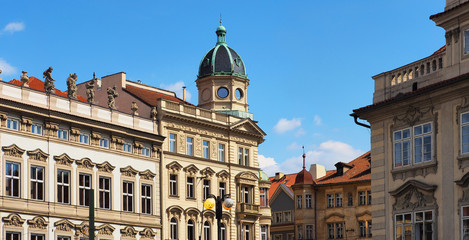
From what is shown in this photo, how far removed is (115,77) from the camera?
70.7m

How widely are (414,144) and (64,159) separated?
3011 centimetres

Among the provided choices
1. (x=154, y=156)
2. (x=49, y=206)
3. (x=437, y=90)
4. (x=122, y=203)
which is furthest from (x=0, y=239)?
(x=437, y=90)

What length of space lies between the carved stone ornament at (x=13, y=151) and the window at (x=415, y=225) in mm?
28212

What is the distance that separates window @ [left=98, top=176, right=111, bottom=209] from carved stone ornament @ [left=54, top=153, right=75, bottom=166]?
10.6 ft

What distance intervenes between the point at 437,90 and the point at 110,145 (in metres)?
33.5

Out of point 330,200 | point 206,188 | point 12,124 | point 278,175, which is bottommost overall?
point 330,200

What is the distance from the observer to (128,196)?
62562 millimetres

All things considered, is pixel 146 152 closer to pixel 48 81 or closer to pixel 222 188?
pixel 222 188

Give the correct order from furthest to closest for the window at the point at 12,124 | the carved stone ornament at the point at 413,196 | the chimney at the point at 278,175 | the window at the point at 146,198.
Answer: the chimney at the point at 278,175 < the window at the point at 146,198 < the window at the point at 12,124 < the carved stone ornament at the point at 413,196

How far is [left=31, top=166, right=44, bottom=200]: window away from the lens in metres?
55.1

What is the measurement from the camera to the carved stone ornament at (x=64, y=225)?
56222mm

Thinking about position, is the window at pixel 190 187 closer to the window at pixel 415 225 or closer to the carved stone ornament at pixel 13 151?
the carved stone ornament at pixel 13 151

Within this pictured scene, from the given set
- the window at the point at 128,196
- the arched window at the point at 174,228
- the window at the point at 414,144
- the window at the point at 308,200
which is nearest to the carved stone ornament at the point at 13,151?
the window at the point at 128,196

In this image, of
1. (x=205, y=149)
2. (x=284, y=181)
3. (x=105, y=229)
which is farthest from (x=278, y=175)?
(x=105, y=229)
